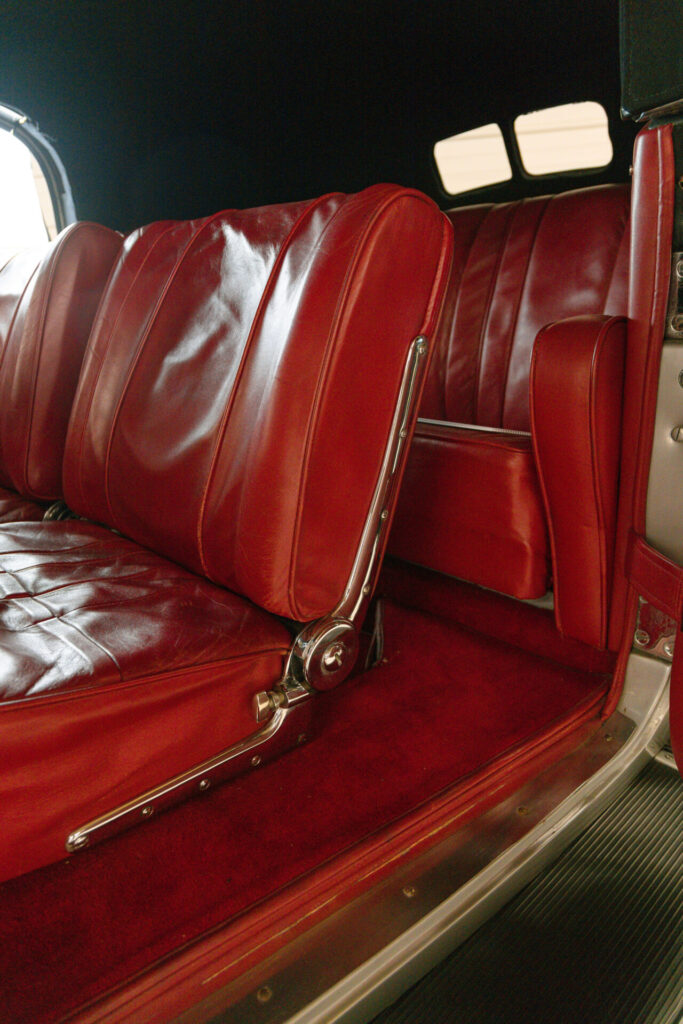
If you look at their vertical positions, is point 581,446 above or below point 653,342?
below

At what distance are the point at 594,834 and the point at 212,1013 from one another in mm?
593

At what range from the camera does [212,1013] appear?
2.29ft

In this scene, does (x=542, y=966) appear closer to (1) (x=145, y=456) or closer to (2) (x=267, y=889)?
(2) (x=267, y=889)

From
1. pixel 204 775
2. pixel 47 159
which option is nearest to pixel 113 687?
pixel 204 775

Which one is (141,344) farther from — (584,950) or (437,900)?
(584,950)

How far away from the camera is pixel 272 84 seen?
1.93 m

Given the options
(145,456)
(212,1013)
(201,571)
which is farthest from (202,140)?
(212,1013)

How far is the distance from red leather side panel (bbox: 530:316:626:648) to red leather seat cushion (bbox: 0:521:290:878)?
1.71 feet

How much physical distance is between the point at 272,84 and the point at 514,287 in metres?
0.92

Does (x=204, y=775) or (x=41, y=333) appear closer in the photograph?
(x=204, y=775)

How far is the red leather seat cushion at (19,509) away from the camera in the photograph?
1472 millimetres

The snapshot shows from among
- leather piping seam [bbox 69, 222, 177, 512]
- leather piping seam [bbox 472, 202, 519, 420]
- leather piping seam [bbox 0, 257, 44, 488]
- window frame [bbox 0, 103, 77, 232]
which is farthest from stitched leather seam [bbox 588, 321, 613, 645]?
window frame [bbox 0, 103, 77, 232]

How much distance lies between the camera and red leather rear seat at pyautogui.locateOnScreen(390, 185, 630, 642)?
1.24 metres

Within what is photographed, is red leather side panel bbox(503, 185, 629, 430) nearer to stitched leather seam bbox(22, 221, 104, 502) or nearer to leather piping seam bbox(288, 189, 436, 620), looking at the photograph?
leather piping seam bbox(288, 189, 436, 620)
